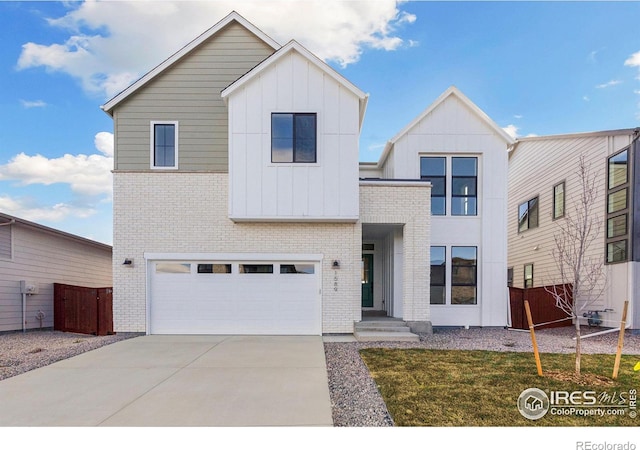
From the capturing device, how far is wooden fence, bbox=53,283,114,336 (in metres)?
10.9

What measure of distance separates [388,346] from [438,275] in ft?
13.1

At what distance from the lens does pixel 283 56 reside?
995 cm

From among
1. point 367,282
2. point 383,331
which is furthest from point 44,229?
point 383,331

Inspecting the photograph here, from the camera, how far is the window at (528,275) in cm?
1605

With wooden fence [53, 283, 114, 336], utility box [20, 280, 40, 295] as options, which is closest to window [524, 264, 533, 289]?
wooden fence [53, 283, 114, 336]

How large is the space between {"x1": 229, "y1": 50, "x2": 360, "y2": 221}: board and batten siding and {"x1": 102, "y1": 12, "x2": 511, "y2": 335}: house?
3 cm

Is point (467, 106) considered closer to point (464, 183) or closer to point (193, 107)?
point (464, 183)

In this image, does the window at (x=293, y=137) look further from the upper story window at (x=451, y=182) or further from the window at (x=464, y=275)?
the window at (x=464, y=275)

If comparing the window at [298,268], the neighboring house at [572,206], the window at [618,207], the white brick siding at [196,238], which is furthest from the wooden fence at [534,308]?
the window at [298,268]

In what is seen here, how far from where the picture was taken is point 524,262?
16578 mm

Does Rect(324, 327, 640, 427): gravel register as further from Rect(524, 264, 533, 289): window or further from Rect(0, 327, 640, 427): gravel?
Rect(524, 264, 533, 289): window

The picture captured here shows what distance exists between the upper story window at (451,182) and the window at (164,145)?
768cm

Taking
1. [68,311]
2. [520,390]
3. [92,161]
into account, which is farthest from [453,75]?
[68,311]

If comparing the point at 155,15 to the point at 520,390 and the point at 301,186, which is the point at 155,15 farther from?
the point at 520,390
